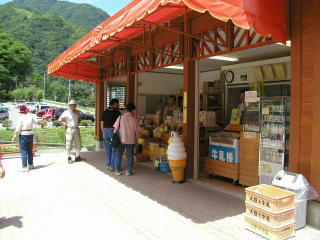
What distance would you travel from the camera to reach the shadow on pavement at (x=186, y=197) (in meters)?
4.48

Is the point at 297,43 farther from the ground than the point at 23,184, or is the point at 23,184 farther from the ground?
the point at 297,43

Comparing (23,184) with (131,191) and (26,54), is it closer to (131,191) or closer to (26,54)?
(131,191)

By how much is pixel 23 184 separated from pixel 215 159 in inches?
163

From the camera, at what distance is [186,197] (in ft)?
17.1

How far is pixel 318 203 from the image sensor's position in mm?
3826

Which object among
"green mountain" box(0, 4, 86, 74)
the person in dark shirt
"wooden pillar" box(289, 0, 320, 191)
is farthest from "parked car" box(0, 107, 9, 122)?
"green mountain" box(0, 4, 86, 74)

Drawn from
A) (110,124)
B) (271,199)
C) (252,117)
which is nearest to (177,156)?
(252,117)

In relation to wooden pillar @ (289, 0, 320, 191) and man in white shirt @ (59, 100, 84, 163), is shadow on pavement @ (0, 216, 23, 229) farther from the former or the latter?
man in white shirt @ (59, 100, 84, 163)

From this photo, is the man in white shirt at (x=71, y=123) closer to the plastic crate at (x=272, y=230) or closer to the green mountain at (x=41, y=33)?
the plastic crate at (x=272, y=230)

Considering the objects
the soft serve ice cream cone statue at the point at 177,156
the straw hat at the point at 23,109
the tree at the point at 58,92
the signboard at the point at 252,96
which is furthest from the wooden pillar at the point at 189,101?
the tree at the point at 58,92

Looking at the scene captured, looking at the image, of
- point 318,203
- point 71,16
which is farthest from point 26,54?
point 71,16

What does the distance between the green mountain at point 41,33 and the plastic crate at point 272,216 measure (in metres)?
85.6

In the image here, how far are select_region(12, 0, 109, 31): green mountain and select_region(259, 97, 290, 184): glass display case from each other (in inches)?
4838

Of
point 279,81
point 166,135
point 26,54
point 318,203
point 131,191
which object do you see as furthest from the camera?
point 26,54
